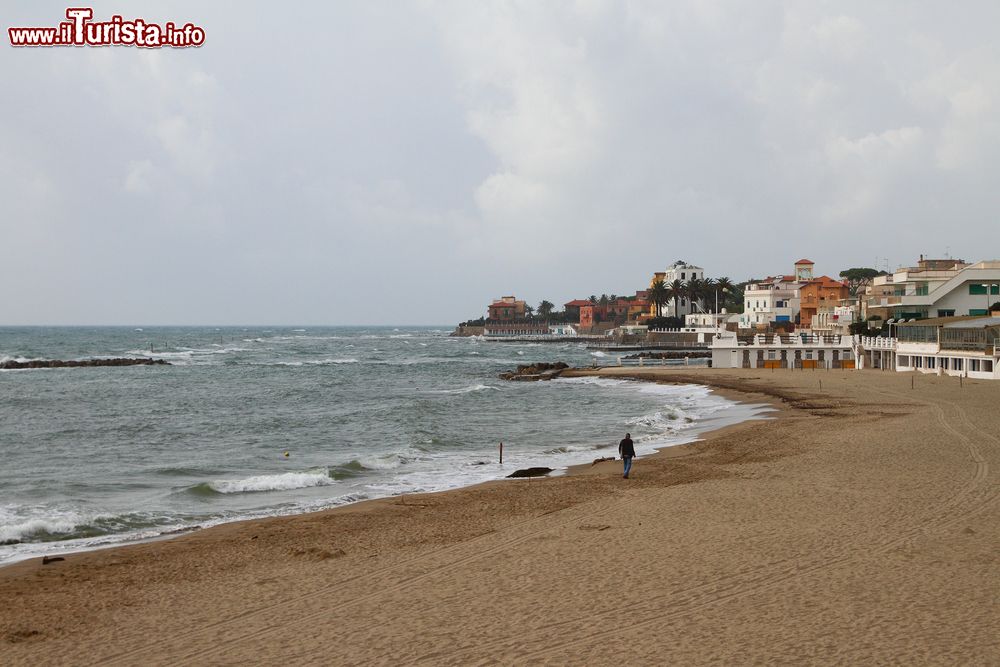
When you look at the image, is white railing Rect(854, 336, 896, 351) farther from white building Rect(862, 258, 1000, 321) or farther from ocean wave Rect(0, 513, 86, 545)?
ocean wave Rect(0, 513, 86, 545)

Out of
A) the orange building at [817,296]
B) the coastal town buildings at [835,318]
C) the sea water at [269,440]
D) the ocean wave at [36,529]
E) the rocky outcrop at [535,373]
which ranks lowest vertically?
the sea water at [269,440]

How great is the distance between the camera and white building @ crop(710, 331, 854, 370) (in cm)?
7394

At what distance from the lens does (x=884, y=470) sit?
21578 mm

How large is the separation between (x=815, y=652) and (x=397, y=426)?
3113cm

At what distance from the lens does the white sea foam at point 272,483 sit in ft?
79.2

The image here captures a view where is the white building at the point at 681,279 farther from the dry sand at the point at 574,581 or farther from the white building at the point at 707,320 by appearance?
the dry sand at the point at 574,581

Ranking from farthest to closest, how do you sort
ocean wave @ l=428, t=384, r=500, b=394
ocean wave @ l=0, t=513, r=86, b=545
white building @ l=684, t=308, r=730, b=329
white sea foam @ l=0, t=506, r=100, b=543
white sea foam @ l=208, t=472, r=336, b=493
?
white building @ l=684, t=308, r=730, b=329, ocean wave @ l=428, t=384, r=500, b=394, white sea foam @ l=208, t=472, r=336, b=493, white sea foam @ l=0, t=506, r=100, b=543, ocean wave @ l=0, t=513, r=86, b=545

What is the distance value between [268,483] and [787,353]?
59908 millimetres

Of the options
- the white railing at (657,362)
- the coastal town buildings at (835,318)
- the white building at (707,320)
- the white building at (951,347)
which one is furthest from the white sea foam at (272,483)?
the white building at (707,320)

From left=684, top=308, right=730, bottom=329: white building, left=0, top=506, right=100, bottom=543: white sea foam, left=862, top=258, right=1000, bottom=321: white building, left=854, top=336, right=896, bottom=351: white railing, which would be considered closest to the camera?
left=0, top=506, right=100, bottom=543: white sea foam

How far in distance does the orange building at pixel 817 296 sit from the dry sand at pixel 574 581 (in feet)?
311

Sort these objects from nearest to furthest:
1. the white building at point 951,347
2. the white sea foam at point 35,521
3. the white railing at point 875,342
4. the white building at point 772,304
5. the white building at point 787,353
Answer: the white sea foam at point 35,521 < the white building at point 951,347 < the white railing at point 875,342 < the white building at point 787,353 < the white building at point 772,304

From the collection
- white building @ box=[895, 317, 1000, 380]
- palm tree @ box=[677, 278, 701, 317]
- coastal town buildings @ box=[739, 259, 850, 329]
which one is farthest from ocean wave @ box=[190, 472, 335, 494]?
palm tree @ box=[677, 278, 701, 317]

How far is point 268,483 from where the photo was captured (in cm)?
2459
